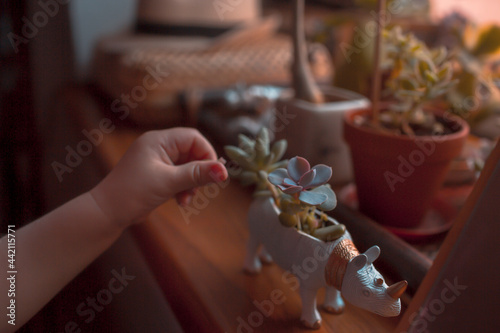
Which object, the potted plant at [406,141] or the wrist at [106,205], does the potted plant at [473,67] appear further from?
the wrist at [106,205]

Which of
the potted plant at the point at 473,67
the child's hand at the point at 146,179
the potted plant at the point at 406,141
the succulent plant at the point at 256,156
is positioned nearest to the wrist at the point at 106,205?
the child's hand at the point at 146,179

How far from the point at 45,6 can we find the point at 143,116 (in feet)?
1.96

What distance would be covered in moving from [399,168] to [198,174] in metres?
0.22

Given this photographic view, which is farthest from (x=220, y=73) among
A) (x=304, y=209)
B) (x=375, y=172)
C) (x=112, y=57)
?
(x=304, y=209)

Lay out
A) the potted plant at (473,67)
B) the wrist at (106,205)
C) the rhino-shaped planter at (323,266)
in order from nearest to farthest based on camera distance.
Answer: the rhino-shaped planter at (323,266) < the wrist at (106,205) < the potted plant at (473,67)

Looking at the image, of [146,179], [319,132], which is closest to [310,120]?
[319,132]

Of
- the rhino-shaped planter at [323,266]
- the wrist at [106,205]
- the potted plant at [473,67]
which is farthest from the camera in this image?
the potted plant at [473,67]

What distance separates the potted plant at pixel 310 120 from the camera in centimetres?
59

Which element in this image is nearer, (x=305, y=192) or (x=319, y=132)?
(x=305, y=192)

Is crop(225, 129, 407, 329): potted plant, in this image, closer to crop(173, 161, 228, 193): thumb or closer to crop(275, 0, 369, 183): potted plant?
crop(173, 161, 228, 193): thumb

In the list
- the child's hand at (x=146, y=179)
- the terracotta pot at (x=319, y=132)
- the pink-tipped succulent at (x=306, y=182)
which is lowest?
the terracotta pot at (x=319, y=132)

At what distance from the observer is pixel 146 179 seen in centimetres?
38

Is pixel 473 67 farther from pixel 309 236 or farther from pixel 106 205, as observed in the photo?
pixel 106 205

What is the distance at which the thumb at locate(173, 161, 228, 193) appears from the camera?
1.19 ft
